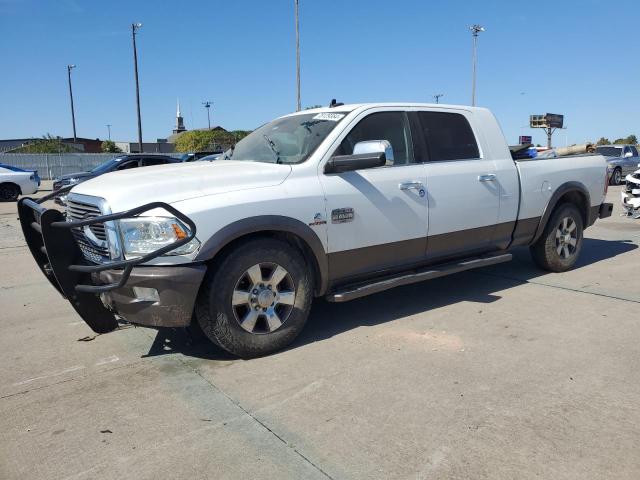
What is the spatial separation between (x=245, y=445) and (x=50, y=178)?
38.3m

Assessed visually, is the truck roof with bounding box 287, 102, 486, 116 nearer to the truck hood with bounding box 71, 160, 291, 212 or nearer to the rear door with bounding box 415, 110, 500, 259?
the rear door with bounding box 415, 110, 500, 259

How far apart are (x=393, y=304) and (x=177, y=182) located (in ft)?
8.17

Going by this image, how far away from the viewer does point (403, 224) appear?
4.60 m

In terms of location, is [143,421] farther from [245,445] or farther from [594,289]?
[594,289]

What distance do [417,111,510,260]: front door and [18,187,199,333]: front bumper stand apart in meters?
2.34

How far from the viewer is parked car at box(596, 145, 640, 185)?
2155 centimetres

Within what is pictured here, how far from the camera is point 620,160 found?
71.1 feet

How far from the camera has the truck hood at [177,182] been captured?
359cm

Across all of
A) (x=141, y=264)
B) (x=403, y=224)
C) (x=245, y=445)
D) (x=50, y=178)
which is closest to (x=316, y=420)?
(x=245, y=445)

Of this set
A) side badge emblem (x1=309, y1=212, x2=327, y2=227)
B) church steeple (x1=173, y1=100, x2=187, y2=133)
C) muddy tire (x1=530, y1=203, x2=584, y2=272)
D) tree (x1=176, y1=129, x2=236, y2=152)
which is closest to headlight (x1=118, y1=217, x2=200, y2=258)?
side badge emblem (x1=309, y1=212, x2=327, y2=227)

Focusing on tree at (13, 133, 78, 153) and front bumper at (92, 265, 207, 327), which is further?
tree at (13, 133, 78, 153)

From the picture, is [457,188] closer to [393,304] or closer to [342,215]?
[393,304]

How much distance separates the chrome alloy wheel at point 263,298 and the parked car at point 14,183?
17859mm

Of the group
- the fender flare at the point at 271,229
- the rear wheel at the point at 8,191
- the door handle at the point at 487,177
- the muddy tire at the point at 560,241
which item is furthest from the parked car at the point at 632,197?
the rear wheel at the point at 8,191
